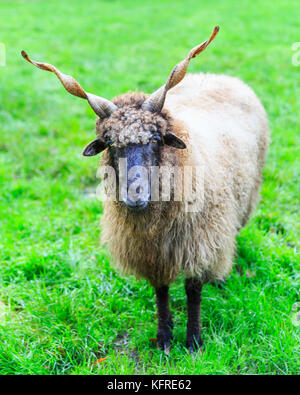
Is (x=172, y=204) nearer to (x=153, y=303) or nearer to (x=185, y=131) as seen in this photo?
(x=185, y=131)

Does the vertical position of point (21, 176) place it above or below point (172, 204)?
below

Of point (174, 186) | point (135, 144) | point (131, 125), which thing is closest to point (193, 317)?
point (174, 186)

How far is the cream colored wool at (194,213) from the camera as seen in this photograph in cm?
277

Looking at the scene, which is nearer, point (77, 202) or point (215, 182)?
point (215, 182)

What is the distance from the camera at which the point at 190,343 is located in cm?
315

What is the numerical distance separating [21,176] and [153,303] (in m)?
2.96

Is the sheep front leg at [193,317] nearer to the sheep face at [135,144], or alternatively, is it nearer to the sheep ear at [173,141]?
the sheep face at [135,144]

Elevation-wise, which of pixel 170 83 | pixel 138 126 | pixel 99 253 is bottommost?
pixel 99 253

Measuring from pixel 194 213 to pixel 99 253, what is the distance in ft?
5.08

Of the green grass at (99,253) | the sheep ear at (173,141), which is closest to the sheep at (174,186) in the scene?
the sheep ear at (173,141)

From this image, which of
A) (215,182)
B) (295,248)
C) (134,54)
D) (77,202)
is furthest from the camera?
(134,54)

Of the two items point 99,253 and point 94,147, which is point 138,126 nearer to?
point 94,147

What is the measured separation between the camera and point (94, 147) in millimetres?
2807

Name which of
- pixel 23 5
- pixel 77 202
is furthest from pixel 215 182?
pixel 23 5
